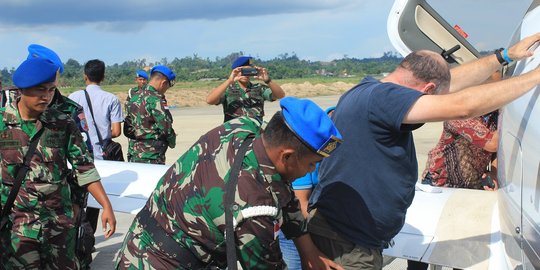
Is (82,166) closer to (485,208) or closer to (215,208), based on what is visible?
(215,208)

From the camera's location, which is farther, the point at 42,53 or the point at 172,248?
the point at 42,53

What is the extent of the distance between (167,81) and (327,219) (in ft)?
13.3

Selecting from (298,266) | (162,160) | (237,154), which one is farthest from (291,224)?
(162,160)

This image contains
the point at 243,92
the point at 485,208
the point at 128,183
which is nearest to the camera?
the point at 485,208

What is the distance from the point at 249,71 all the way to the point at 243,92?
279 millimetres

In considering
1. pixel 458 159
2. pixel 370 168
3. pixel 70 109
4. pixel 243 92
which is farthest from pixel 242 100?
pixel 370 168

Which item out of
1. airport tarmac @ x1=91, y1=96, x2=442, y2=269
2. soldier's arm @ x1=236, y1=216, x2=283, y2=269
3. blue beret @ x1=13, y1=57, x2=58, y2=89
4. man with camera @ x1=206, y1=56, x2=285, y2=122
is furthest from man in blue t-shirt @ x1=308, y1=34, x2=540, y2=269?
man with camera @ x1=206, y1=56, x2=285, y2=122

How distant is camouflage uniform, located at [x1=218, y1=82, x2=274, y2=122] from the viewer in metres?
7.35

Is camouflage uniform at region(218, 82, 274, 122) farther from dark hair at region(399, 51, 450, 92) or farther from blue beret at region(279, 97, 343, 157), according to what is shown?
blue beret at region(279, 97, 343, 157)

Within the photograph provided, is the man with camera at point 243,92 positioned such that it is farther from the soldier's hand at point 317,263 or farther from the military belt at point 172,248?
the military belt at point 172,248

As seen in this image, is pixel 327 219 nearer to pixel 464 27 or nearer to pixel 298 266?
pixel 298 266

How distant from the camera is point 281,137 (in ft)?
6.88

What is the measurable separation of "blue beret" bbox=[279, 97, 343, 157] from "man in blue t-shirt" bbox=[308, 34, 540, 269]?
489 millimetres

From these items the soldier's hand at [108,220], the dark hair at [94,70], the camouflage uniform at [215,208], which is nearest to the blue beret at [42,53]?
the soldier's hand at [108,220]
